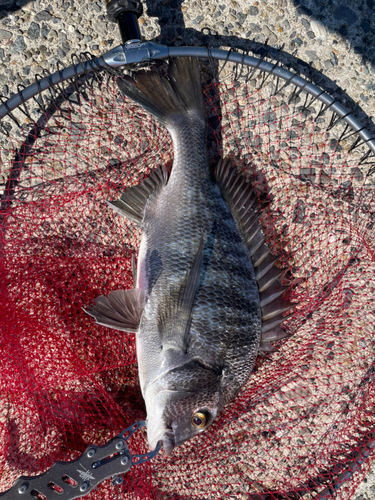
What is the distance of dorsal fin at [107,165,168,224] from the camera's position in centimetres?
203

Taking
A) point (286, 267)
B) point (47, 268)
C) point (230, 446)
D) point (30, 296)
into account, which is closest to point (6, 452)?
point (30, 296)

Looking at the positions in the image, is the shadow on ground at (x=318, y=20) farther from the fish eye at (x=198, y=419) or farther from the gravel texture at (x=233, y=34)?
the fish eye at (x=198, y=419)

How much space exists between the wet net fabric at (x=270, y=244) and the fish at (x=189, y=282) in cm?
27

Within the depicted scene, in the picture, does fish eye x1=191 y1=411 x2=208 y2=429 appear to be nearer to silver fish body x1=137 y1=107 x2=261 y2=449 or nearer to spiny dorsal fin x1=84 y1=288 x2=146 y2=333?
silver fish body x1=137 y1=107 x2=261 y2=449

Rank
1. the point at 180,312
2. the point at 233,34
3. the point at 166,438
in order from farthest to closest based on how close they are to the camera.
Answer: the point at 233,34
the point at 180,312
the point at 166,438

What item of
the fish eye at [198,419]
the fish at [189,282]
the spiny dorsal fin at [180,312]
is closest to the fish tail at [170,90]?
the fish at [189,282]

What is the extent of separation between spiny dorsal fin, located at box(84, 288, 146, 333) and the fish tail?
1.01 metres

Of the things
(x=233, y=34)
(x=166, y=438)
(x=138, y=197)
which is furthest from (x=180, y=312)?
(x=233, y=34)

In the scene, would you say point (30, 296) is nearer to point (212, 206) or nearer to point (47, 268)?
point (47, 268)

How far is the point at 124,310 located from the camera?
181 centimetres

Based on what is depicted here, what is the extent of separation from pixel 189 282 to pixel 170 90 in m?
1.13

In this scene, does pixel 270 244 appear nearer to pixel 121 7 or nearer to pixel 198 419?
pixel 198 419

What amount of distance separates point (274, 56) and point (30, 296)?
2.20m

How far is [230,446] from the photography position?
2.23 metres
